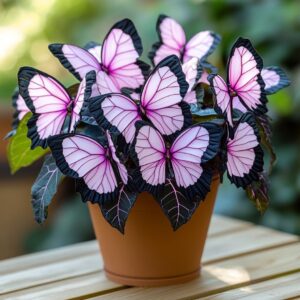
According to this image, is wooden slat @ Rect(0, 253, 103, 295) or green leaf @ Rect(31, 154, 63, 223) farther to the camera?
wooden slat @ Rect(0, 253, 103, 295)

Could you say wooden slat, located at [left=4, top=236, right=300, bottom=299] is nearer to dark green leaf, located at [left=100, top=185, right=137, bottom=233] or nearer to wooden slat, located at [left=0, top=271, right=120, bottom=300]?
wooden slat, located at [left=0, top=271, right=120, bottom=300]

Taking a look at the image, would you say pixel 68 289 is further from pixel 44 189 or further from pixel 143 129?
pixel 143 129

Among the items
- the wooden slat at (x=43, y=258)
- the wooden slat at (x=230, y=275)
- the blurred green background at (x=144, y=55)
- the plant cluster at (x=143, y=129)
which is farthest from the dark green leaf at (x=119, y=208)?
the blurred green background at (x=144, y=55)

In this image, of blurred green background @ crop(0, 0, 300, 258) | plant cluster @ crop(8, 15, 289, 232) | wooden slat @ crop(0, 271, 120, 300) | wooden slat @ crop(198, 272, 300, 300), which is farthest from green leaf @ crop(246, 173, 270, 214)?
blurred green background @ crop(0, 0, 300, 258)

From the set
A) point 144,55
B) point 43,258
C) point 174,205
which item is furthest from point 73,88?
point 144,55

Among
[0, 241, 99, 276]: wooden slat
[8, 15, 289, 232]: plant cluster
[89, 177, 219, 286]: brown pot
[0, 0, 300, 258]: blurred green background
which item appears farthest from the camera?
[0, 0, 300, 258]: blurred green background

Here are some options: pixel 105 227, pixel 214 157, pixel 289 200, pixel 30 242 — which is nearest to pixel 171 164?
pixel 214 157

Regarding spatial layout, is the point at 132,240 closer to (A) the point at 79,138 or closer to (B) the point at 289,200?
(A) the point at 79,138
